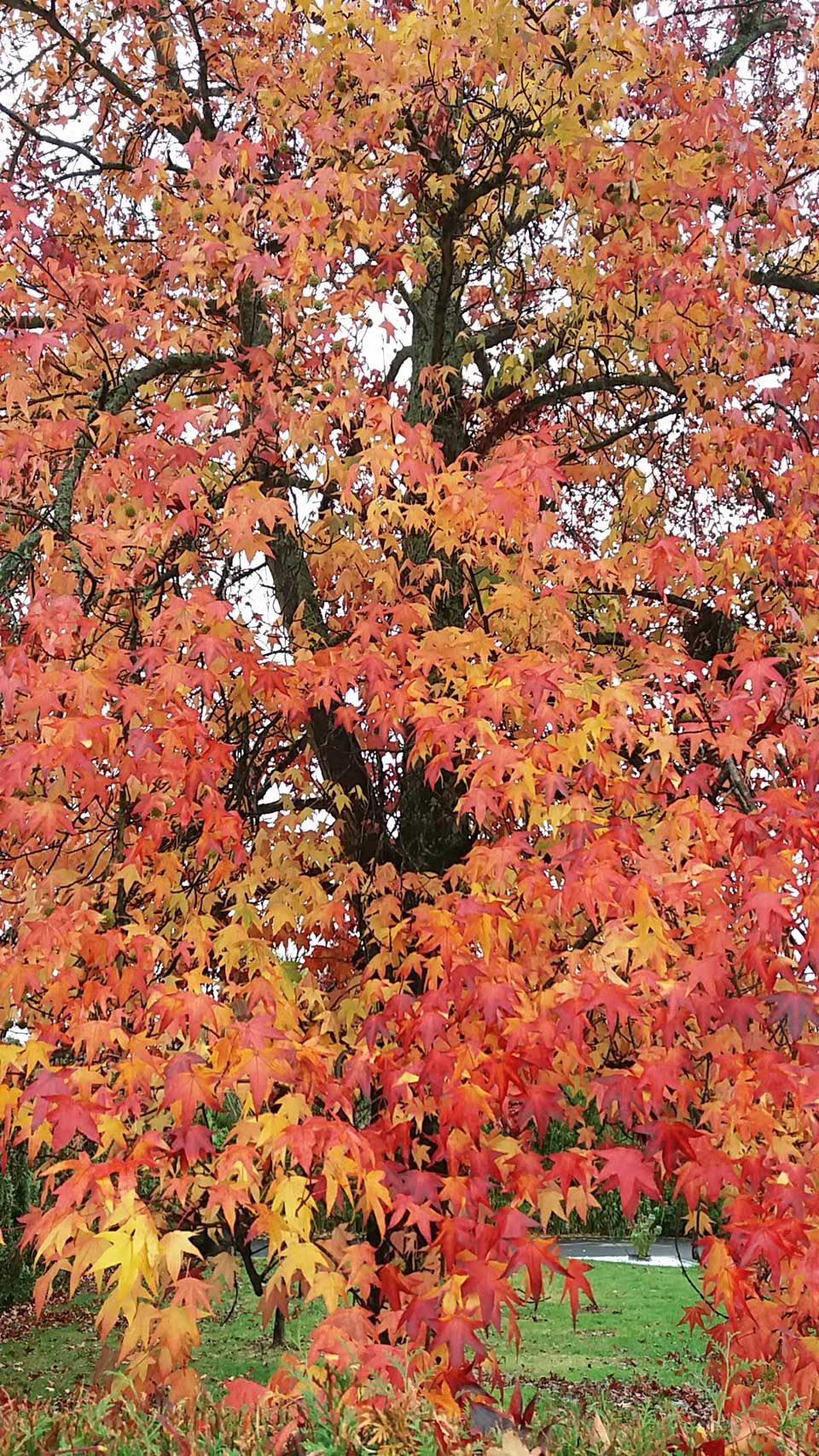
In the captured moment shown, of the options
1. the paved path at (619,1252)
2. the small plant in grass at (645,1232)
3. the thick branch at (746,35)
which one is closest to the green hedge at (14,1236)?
the paved path at (619,1252)

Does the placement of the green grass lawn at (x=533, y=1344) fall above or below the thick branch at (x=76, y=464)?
below

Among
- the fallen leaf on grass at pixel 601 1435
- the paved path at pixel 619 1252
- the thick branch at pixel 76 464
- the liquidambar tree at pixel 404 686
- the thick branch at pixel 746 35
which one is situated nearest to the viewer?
the fallen leaf on grass at pixel 601 1435

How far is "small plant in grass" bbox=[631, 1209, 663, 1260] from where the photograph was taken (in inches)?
601

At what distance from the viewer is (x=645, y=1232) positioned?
1570 cm

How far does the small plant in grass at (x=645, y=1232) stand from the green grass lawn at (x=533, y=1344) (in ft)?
5.61

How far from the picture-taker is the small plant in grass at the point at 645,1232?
15.3 metres

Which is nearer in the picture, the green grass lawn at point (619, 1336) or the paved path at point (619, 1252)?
the green grass lawn at point (619, 1336)

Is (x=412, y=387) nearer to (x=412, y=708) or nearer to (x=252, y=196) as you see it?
(x=252, y=196)

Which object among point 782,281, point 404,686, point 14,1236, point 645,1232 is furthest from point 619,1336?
point 782,281

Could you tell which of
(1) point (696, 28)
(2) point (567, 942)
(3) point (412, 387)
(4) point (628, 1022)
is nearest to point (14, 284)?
(3) point (412, 387)

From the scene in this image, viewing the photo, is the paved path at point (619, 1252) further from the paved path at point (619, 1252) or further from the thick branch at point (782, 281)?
the thick branch at point (782, 281)

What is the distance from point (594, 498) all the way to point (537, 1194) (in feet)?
23.7

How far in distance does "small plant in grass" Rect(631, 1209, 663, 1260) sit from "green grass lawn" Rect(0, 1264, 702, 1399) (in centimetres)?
171

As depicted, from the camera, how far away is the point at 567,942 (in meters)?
5.63
